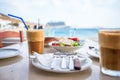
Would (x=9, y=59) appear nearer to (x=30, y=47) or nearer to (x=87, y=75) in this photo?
(x=30, y=47)

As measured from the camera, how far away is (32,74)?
556 millimetres

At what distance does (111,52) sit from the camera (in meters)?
0.54

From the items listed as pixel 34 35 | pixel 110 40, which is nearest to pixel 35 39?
pixel 34 35

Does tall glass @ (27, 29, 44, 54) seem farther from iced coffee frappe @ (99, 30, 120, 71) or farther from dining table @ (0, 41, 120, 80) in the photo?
iced coffee frappe @ (99, 30, 120, 71)

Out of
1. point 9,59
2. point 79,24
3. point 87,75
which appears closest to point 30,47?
point 9,59

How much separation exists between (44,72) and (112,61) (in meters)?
0.22

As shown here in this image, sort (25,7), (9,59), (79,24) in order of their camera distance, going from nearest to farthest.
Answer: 1. (9,59)
2. (25,7)
3. (79,24)

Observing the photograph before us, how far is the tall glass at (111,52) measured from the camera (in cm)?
52

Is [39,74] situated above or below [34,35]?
below

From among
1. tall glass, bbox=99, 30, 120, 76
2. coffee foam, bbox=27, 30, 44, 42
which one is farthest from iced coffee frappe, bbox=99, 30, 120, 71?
coffee foam, bbox=27, 30, 44, 42

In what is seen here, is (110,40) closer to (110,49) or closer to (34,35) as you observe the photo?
(110,49)

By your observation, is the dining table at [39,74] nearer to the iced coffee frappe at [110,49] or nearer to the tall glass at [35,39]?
the iced coffee frappe at [110,49]

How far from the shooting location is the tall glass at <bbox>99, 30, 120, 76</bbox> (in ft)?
1.72

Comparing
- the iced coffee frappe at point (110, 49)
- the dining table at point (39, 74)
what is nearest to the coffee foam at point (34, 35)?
the dining table at point (39, 74)
